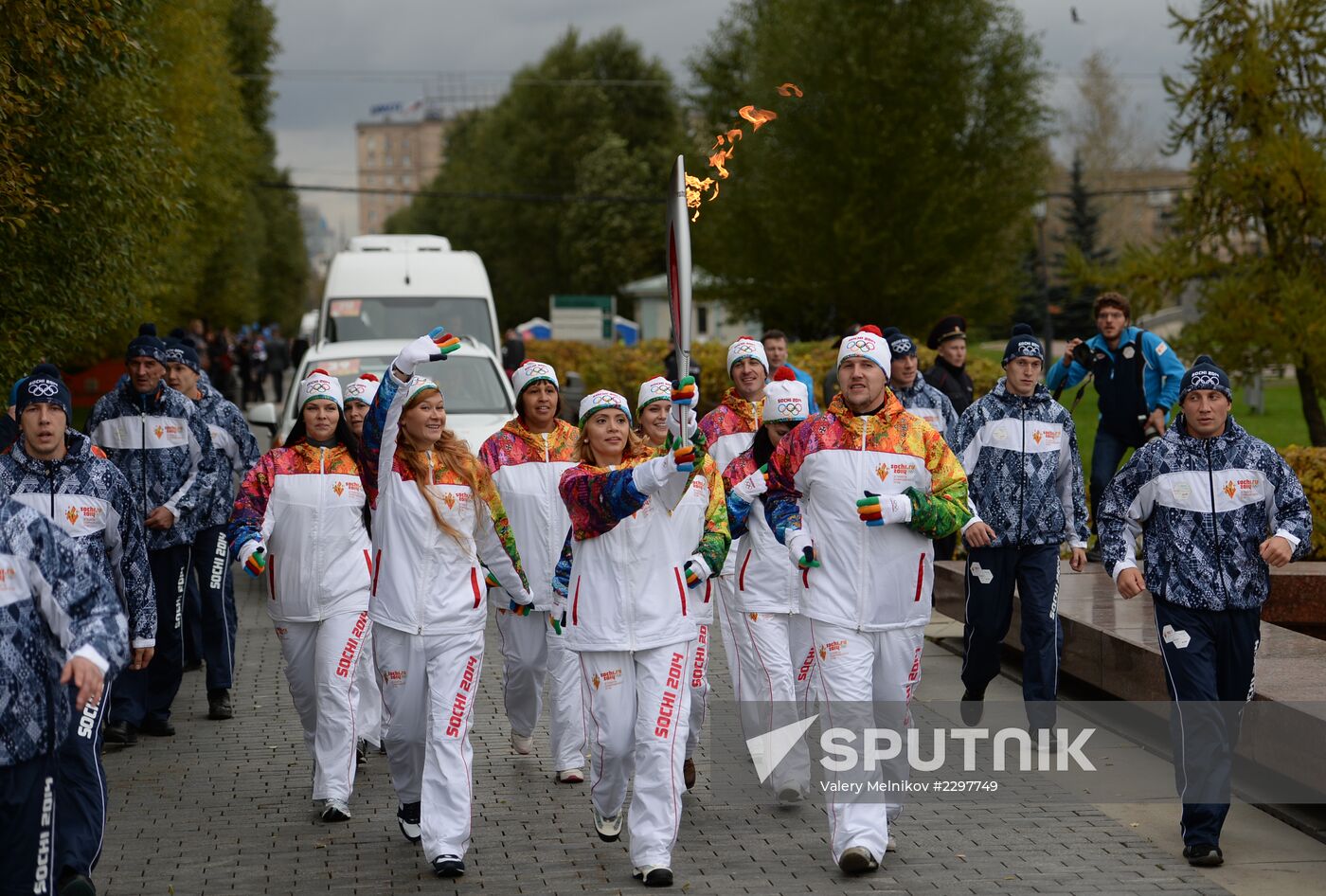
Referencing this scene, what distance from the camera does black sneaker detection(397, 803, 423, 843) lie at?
676 centimetres

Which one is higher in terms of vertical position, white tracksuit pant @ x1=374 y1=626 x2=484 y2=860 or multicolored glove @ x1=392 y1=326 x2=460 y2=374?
multicolored glove @ x1=392 y1=326 x2=460 y2=374

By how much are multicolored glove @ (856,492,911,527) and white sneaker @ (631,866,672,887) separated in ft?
4.99

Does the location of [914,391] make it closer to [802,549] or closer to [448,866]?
[802,549]

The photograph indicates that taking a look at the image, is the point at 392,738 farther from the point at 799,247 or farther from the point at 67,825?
the point at 799,247

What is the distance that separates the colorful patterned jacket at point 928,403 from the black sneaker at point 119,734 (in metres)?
4.97

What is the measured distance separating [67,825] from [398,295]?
13789 mm

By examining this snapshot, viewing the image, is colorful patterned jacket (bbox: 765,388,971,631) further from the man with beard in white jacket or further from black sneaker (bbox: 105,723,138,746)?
black sneaker (bbox: 105,723,138,746)

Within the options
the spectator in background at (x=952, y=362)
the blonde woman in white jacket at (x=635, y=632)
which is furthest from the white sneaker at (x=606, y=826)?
the spectator in background at (x=952, y=362)

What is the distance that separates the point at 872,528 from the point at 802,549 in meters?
0.38

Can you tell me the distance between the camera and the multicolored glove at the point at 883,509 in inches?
245

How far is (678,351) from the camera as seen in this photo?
563cm

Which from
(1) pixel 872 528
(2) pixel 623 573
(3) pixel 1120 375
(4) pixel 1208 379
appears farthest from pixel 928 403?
(2) pixel 623 573

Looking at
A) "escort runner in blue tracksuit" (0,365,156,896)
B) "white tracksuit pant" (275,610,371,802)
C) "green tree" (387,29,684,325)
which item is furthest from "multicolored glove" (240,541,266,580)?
"green tree" (387,29,684,325)

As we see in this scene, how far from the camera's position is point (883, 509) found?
6.23 m
